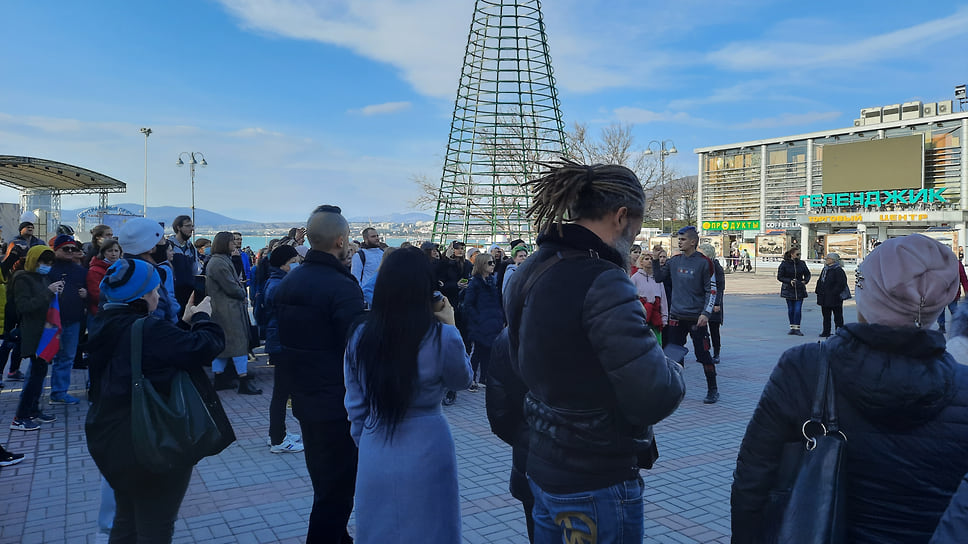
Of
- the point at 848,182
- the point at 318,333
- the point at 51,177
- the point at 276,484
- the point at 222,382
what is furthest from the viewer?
the point at 848,182

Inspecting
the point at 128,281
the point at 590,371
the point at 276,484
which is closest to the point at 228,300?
the point at 276,484

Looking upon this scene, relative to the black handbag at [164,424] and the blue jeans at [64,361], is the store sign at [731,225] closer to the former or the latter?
the blue jeans at [64,361]

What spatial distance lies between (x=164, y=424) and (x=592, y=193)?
2.11 meters

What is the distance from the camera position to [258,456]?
592 centimetres

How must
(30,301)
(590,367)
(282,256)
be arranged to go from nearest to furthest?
(590,367) → (30,301) → (282,256)

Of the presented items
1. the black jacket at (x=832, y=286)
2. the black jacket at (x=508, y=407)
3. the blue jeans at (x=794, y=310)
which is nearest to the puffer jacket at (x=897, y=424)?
the black jacket at (x=508, y=407)

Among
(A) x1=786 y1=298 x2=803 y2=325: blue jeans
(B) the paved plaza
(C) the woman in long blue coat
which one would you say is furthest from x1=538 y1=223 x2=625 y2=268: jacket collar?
(A) x1=786 y1=298 x2=803 y2=325: blue jeans

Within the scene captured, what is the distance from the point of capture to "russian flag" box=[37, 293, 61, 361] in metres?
6.76

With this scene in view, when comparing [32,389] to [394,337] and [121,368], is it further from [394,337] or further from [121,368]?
[394,337]

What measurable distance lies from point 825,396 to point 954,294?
19.4 inches

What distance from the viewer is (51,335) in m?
6.95

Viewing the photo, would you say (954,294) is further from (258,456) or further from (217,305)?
(217,305)

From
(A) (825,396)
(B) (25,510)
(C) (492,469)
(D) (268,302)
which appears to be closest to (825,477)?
(A) (825,396)

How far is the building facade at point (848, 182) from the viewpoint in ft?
154
